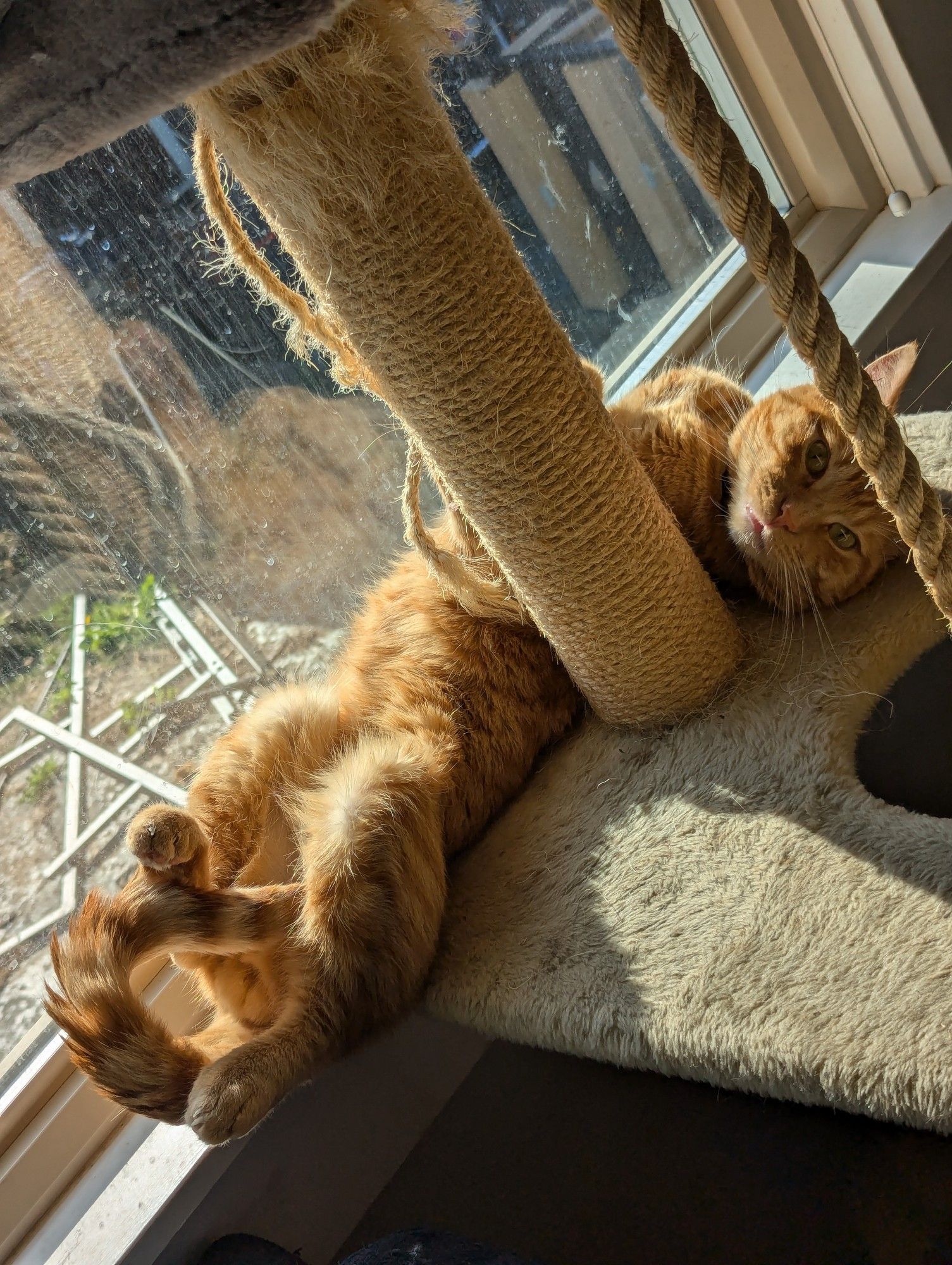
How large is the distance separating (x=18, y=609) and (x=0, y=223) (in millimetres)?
474

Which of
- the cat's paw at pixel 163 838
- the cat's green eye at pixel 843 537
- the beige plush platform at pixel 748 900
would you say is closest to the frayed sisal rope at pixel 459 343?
the beige plush platform at pixel 748 900

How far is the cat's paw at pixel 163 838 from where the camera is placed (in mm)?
987

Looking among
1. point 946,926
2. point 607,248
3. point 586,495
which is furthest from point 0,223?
point 946,926

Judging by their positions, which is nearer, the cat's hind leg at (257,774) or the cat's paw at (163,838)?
the cat's paw at (163,838)

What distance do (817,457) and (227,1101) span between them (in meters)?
1.05

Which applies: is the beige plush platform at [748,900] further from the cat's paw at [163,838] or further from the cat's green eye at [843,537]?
the cat's paw at [163,838]

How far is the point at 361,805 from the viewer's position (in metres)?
1.07

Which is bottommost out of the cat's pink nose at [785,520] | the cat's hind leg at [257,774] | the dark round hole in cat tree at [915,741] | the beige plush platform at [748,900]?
the dark round hole in cat tree at [915,741]

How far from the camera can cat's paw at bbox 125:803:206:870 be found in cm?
99

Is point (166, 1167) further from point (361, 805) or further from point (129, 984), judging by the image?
point (361, 805)

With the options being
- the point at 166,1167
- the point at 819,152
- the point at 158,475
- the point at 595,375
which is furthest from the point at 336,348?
the point at 819,152

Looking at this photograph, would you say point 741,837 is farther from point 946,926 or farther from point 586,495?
point 586,495

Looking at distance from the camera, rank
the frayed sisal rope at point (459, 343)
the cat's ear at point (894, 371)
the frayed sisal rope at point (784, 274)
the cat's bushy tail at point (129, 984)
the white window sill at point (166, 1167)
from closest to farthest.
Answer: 1. the frayed sisal rope at point (784, 274)
2. the frayed sisal rope at point (459, 343)
3. the cat's bushy tail at point (129, 984)
4. the white window sill at point (166, 1167)
5. the cat's ear at point (894, 371)

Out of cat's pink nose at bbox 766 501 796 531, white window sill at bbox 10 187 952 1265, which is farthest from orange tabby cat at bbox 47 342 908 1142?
white window sill at bbox 10 187 952 1265
